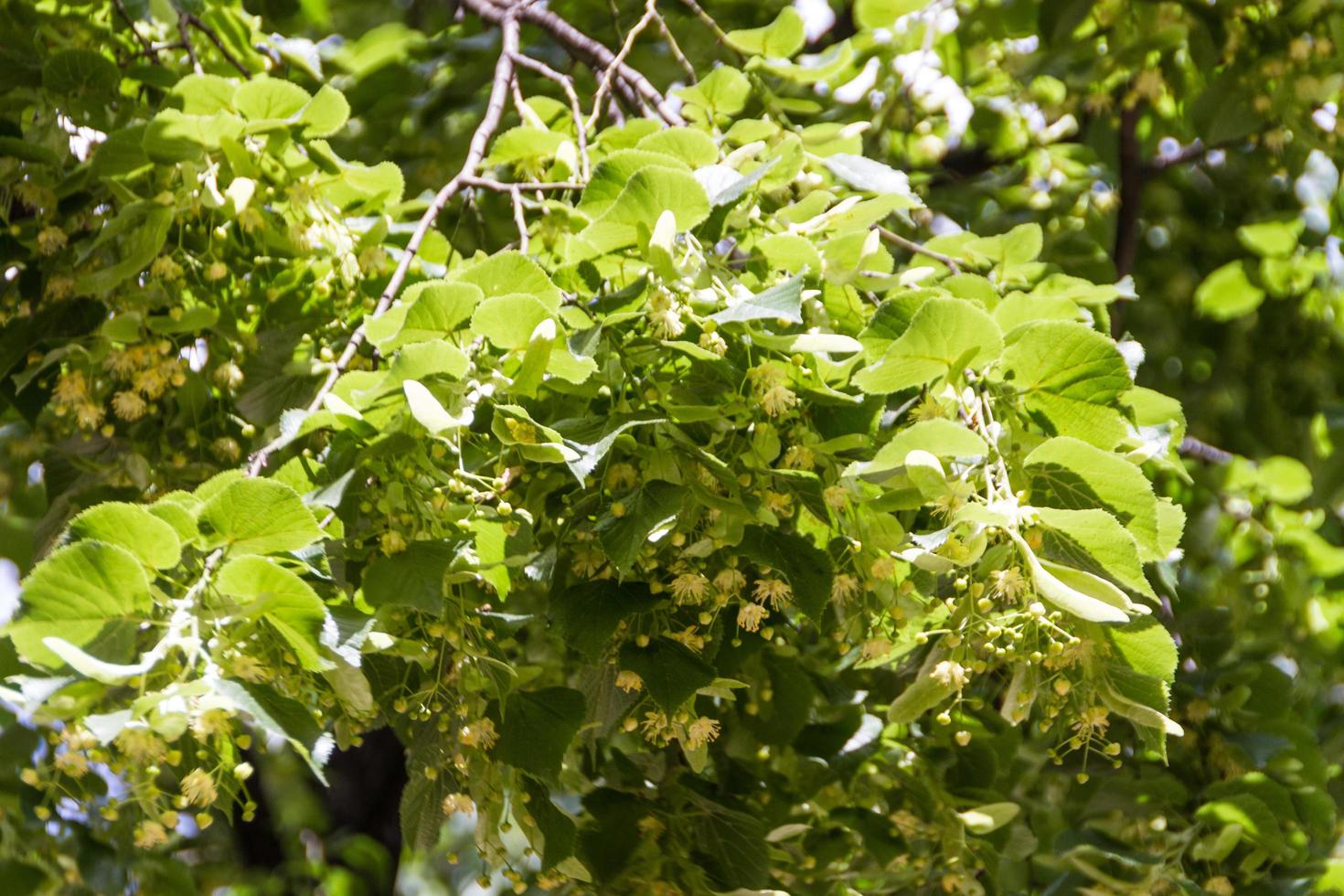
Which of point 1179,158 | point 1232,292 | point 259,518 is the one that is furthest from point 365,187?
point 1232,292

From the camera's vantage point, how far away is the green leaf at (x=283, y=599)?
2.91 feet

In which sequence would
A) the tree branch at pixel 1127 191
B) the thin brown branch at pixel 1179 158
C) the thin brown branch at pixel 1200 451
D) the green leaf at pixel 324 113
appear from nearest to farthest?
the green leaf at pixel 324 113, the thin brown branch at pixel 1200 451, the tree branch at pixel 1127 191, the thin brown branch at pixel 1179 158

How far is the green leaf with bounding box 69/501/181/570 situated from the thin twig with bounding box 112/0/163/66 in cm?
83

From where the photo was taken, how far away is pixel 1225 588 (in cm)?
231

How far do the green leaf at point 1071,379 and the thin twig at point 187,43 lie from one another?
947 millimetres

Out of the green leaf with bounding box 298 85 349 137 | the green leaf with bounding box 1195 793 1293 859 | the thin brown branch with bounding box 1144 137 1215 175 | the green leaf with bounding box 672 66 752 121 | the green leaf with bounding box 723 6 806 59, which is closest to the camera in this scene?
the green leaf with bounding box 298 85 349 137

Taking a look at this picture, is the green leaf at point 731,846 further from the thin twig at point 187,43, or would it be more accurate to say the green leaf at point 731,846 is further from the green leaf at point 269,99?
the thin twig at point 187,43

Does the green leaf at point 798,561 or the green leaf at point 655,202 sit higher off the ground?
the green leaf at point 655,202

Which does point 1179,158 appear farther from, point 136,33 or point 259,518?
point 259,518

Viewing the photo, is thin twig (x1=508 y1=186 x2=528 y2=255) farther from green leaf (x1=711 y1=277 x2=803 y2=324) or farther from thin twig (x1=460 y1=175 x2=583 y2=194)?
green leaf (x1=711 y1=277 x2=803 y2=324)

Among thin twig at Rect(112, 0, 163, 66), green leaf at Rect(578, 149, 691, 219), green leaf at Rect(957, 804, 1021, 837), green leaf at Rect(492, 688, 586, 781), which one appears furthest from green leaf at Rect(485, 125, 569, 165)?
green leaf at Rect(957, 804, 1021, 837)

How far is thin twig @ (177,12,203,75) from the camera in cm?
148

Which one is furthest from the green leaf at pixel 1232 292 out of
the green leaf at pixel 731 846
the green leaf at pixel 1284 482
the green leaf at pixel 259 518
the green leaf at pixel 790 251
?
the green leaf at pixel 259 518

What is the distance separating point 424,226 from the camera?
126 cm
